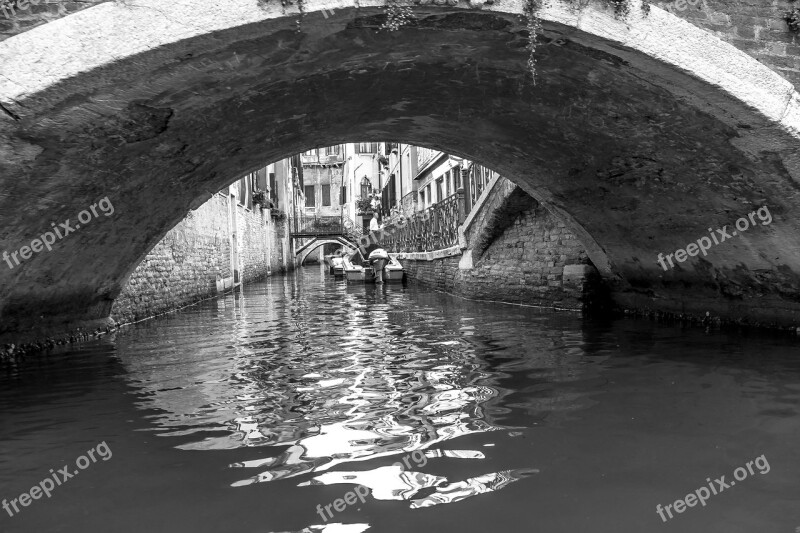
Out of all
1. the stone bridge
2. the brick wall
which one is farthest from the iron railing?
the stone bridge

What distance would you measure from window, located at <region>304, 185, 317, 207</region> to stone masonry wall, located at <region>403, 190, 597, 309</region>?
36.8 metres

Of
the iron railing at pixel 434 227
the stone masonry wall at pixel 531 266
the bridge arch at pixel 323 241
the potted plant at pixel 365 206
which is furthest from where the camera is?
the potted plant at pixel 365 206

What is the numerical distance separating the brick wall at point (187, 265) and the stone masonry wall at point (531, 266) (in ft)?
18.5

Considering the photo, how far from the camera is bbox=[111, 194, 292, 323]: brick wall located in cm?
955

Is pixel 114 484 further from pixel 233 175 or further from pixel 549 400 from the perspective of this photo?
pixel 233 175

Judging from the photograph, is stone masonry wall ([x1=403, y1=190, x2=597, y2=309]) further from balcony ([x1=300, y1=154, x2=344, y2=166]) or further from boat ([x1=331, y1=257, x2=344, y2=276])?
balcony ([x1=300, y1=154, x2=344, y2=166])

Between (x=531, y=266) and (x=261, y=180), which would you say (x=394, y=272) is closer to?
(x=261, y=180)

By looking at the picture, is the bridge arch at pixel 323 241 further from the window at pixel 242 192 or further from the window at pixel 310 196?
the window at pixel 242 192

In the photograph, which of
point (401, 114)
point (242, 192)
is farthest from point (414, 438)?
point (242, 192)

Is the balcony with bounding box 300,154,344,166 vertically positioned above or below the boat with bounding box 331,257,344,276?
above

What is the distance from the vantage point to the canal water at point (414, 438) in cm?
239

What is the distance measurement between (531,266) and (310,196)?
39423 mm

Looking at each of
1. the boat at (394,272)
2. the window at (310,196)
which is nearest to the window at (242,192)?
the boat at (394,272)

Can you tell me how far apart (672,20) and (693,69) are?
35 centimetres
